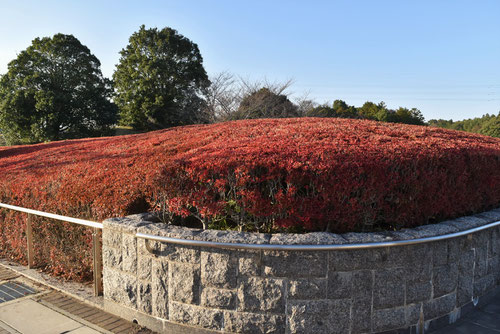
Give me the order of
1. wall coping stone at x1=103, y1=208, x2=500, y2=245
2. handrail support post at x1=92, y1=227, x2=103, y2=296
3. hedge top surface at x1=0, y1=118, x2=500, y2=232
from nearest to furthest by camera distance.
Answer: wall coping stone at x1=103, y1=208, x2=500, y2=245 → hedge top surface at x1=0, y1=118, x2=500, y2=232 → handrail support post at x1=92, y1=227, x2=103, y2=296

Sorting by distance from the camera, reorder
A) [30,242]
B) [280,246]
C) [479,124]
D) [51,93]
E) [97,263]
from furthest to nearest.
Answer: [479,124] → [51,93] → [30,242] → [97,263] → [280,246]

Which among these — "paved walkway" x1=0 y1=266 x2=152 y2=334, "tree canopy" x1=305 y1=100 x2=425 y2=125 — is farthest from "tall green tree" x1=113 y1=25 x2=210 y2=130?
"paved walkway" x1=0 y1=266 x2=152 y2=334

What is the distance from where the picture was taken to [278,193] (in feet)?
10.5

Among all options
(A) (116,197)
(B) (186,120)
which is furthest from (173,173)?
(B) (186,120)

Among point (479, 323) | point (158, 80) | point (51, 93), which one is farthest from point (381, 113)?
point (479, 323)

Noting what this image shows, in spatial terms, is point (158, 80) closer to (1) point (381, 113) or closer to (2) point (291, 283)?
(1) point (381, 113)

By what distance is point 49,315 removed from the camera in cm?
369

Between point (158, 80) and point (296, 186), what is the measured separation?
29564 mm

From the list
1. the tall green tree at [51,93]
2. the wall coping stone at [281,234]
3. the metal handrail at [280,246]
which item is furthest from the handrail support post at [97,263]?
the tall green tree at [51,93]

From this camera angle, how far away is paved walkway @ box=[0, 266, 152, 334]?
3381 mm

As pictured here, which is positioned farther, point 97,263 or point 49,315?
point 97,263

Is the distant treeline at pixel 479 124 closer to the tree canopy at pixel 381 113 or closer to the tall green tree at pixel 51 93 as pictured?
the tree canopy at pixel 381 113

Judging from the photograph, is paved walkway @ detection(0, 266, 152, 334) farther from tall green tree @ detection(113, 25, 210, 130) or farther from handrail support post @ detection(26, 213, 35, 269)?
tall green tree @ detection(113, 25, 210, 130)

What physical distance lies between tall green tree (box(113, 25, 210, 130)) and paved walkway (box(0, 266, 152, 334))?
83.8 feet
